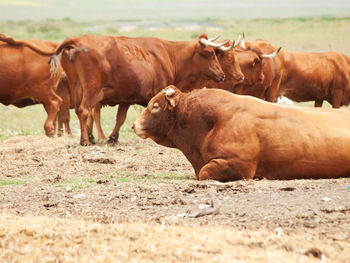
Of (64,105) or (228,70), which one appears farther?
(64,105)

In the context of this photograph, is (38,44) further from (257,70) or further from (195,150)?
(195,150)

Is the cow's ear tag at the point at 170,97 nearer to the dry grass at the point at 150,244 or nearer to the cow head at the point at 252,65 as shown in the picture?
the dry grass at the point at 150,244

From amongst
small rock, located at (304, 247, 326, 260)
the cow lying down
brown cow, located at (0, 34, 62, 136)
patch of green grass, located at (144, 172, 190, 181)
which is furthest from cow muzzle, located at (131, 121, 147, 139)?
brown cow, located at (0, 34, 62, 136)

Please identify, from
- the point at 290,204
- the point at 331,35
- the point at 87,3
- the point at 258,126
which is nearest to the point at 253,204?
the point at 290,204

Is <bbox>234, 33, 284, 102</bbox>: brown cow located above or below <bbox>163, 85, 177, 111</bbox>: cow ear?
below

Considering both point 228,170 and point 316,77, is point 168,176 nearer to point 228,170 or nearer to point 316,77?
point 228,170

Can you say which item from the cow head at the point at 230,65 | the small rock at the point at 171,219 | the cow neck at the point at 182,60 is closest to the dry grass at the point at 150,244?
the small rock at the point at 171,219

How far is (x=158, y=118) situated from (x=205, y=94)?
26.1 inches

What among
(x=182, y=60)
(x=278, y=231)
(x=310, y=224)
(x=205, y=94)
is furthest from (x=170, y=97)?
(x=182, y=60)

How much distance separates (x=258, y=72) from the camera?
16.7m

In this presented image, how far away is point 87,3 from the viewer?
185750 millimetres

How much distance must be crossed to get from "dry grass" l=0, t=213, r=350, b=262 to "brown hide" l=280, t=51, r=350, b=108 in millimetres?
12721

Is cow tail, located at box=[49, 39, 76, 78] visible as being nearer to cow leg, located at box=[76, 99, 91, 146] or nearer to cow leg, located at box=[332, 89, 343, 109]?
cow leg, located at box=[76, 99, 91, 146]

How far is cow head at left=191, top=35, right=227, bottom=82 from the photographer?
50.2ft
